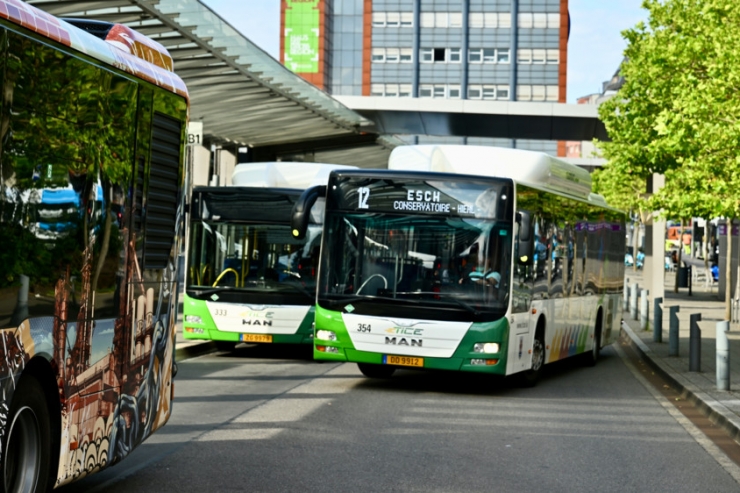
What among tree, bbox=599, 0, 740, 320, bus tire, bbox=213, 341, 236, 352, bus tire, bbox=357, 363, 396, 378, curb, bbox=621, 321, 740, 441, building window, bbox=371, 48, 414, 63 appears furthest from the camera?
building window, bbox=371, 48, 414, 63

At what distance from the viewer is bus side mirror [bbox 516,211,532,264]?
13859 mm

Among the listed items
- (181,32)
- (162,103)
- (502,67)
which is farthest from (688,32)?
(502,67)

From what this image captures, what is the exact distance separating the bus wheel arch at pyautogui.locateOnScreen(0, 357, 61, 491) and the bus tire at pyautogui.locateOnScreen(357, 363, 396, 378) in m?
9.29

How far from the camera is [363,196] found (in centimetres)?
1425

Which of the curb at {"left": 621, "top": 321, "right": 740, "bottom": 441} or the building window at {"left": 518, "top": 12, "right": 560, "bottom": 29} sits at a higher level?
the building window at {"left": 518, "top": 12, "right": 560, "bottom": 29}

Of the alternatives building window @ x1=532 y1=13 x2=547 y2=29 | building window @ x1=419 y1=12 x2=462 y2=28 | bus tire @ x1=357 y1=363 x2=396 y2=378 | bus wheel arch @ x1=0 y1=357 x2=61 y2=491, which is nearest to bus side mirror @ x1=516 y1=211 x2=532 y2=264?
bus tire @ x1=357 y1=363 x2=396 y2=378

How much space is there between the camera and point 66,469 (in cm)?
614

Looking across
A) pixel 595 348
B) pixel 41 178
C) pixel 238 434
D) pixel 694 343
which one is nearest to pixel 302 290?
pixel 595 348

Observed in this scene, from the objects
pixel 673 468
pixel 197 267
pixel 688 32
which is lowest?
pixel 673 468

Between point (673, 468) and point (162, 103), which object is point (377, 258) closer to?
point (673, 468)

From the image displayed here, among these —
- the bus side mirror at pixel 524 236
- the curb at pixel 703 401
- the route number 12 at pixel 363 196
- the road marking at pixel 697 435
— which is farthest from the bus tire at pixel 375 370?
the curb at pixel 703 401

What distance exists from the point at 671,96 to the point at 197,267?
1355 centimetres

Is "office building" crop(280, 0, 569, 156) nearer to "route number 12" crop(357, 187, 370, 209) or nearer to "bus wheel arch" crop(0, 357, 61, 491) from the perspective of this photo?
"route number 12" crop(357, 187, 370, 209)

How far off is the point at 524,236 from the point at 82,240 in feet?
27.3
